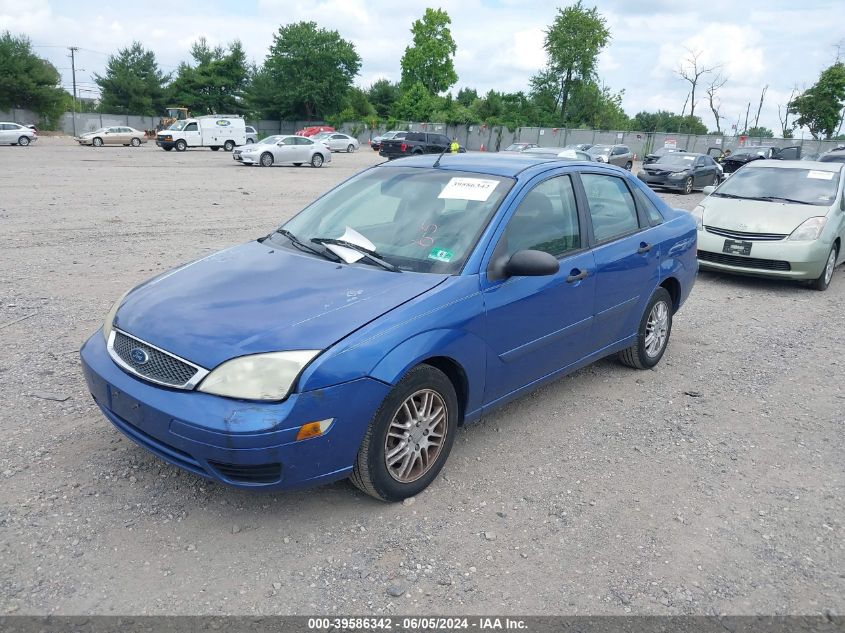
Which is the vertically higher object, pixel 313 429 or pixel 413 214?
pixel 413 214

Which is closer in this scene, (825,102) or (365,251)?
(365,251)

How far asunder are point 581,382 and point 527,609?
2.65 metres

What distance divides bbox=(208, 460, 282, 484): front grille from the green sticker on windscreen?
1413 mm

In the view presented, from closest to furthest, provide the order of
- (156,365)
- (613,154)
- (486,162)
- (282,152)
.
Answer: (156,365), (486,162), (282,152), (613,154)

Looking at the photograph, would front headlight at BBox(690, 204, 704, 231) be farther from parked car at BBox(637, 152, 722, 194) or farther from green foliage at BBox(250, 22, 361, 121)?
green foliage at BBox(250, 22, 361, 121)

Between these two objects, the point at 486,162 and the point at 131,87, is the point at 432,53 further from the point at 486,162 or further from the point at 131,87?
the point at 486,162

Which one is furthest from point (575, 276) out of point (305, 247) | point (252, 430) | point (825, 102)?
point (825, 102)

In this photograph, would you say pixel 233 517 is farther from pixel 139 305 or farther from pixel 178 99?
pixel 178 99

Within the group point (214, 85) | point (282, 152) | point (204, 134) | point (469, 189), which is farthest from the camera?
point (214, 85)

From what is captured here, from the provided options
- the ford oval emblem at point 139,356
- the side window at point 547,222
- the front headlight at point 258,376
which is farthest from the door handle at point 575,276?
the ford oval emblem at point 139,356

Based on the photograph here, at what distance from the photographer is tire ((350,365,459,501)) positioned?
306 cm

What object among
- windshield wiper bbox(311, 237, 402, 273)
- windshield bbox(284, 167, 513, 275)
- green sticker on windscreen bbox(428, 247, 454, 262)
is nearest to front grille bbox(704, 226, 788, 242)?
windshield bbox(284, 167, 513, 275)

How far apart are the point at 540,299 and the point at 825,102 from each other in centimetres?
6849

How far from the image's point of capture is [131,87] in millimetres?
68062
